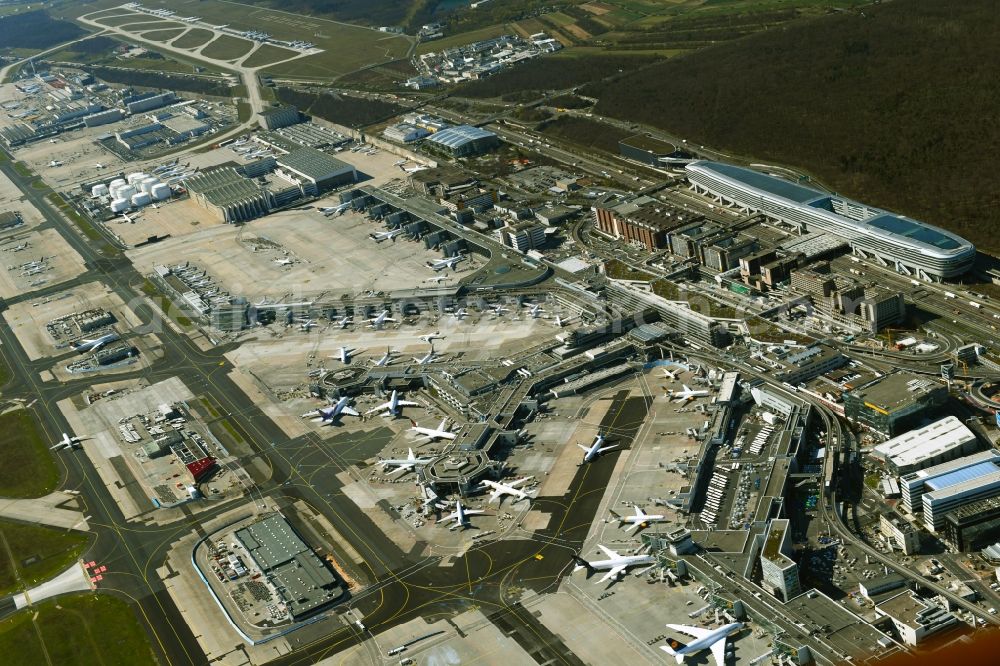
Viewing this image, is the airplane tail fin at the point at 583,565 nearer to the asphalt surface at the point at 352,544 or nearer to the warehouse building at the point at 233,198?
the asphalt surface at the point at 352,544

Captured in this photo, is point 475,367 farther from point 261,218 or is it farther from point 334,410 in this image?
point 261,218

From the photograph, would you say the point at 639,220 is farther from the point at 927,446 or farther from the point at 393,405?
the point at 927,446

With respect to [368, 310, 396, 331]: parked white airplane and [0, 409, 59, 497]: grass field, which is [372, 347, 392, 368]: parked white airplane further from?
[0, 409, 59, 497]: grass field

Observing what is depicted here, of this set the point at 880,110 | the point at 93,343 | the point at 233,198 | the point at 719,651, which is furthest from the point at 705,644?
the point at 233,198

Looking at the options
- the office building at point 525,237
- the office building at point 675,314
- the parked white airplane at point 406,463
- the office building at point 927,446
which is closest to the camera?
the office building at point 927,446

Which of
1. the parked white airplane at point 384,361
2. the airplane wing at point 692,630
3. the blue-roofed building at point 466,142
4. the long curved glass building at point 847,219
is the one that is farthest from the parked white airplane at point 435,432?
the blue-roofed building at point 466,142
